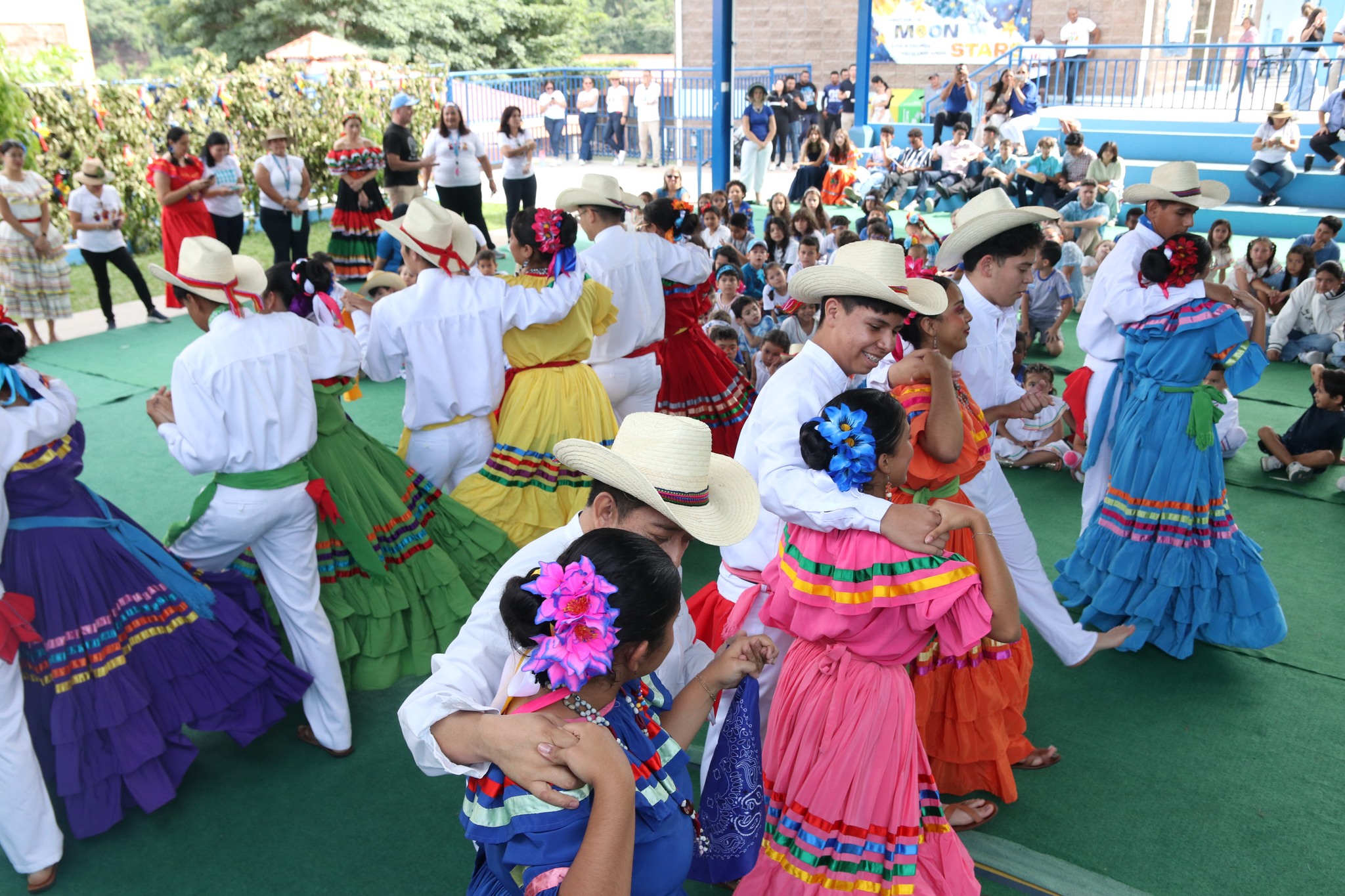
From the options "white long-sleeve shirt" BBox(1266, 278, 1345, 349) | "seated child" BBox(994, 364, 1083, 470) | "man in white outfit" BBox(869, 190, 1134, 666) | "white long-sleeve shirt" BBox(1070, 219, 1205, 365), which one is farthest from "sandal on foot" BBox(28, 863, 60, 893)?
"white long-sleeve shirt" BBox(1266, 278, 1345, 349)

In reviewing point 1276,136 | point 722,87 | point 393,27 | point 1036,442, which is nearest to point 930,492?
point 1036,442

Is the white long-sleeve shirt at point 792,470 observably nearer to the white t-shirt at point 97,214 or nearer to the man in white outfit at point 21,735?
the man in white outfit at point 21,735

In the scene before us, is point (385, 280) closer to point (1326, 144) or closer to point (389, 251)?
point (389, 251)

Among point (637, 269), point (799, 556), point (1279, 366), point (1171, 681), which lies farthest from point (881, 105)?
point (799, 556)

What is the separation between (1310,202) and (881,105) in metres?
8.05

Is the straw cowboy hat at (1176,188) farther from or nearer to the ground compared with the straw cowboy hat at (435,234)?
farther from the ground

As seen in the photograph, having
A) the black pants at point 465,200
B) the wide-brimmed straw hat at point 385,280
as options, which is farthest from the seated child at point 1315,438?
the black pants at point 465,200

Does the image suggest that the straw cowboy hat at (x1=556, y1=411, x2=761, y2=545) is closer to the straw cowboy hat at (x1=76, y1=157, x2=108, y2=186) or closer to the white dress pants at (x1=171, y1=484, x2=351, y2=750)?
the white dress pants at (x1=171, y1=484, x2=351, y2=750)

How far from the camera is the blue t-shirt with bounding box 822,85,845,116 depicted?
19.4m

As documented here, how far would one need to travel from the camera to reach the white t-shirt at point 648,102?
64.0ft

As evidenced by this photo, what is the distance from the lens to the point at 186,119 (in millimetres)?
13812

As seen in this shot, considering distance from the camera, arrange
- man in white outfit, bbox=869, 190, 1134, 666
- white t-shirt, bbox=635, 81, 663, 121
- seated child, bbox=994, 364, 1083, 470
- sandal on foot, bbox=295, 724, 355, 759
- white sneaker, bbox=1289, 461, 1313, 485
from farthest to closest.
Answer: white t-shirt, bbox=635, 81, 663, 121 → seated child, bbox=994, 364, 1083, 470 → white sneaker, bbox=1289, 461, 1313, 485 → sandal on foot, bbox=295, 724, 355, 759 → man in white outfit, bbox=869, 190, 1134, 666

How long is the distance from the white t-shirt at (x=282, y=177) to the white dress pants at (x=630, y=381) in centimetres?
608

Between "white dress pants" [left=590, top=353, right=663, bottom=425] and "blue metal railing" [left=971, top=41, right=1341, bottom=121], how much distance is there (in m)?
12.5
